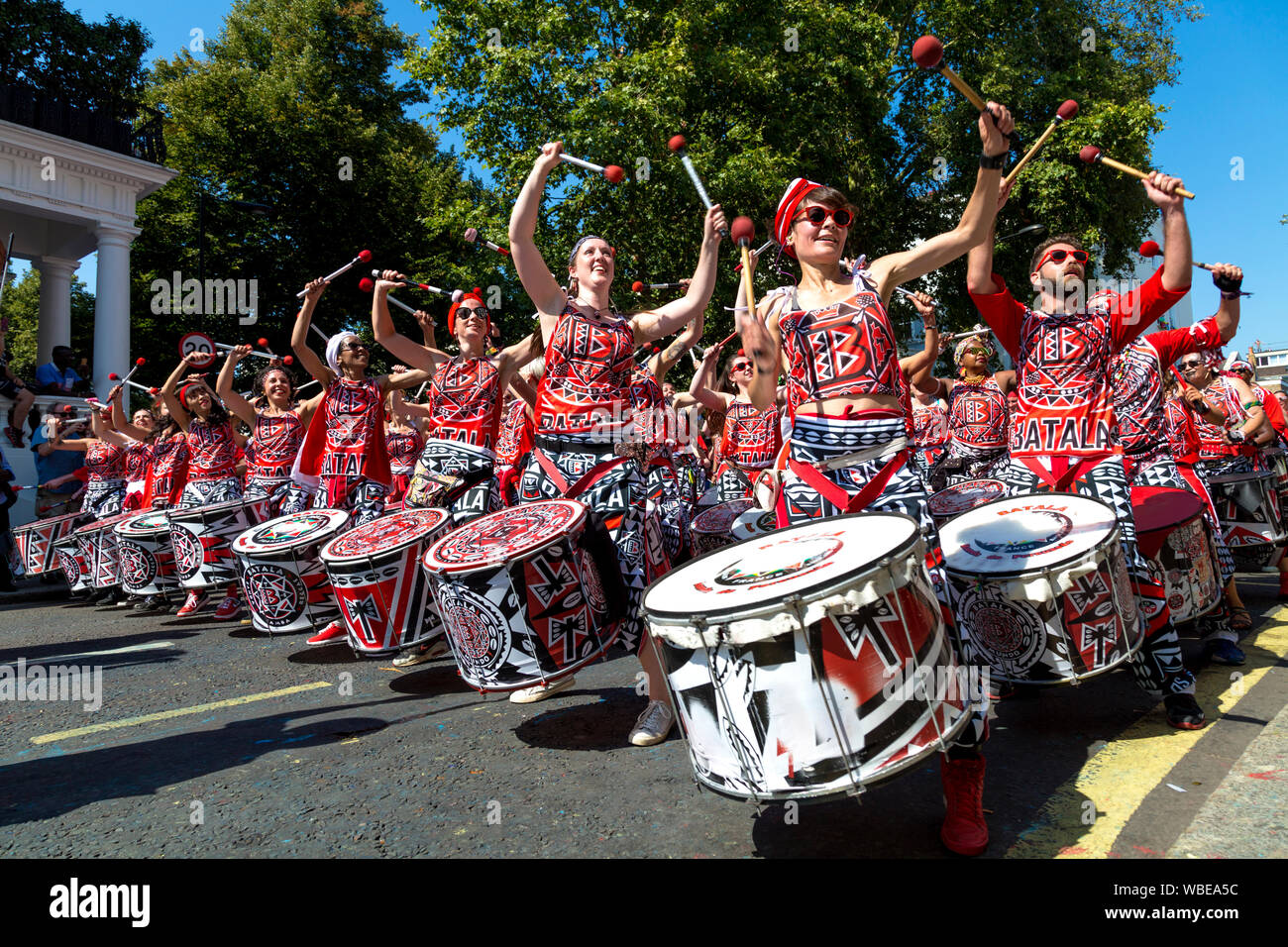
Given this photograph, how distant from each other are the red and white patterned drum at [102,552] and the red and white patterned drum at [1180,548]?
8.63m

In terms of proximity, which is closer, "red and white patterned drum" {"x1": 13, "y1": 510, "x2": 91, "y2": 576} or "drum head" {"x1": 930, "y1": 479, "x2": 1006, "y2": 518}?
"drum head" {"x1": 930, "y1": 479, "x2": 1006, "y2": 518}

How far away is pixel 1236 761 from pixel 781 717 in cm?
222

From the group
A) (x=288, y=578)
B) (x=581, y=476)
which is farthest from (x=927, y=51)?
(x=288, y=578)

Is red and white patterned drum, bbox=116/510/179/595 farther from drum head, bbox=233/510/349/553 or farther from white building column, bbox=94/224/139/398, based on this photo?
white building column, bbox=94/224/139/398

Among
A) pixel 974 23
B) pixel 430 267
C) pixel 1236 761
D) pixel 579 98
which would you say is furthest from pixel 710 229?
pixel 430 267

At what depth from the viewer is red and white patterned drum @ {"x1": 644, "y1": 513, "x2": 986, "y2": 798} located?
2076mm

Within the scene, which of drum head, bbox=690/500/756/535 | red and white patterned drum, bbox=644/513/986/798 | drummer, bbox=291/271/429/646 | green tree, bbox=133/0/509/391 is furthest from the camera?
green tree, bbox=133/0/509/391

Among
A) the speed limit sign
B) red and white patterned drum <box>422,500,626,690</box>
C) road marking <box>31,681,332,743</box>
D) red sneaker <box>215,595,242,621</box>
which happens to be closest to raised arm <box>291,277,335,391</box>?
the speed limit sign

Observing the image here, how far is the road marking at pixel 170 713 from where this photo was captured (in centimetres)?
417

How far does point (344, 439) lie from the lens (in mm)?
6508

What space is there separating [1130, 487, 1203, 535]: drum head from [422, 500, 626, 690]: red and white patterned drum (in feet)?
8.26

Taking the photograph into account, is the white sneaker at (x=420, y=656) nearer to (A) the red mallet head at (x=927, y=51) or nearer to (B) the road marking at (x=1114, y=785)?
(B) the road marking at (x=1114, y=785)

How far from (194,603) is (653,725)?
6.45 meters
